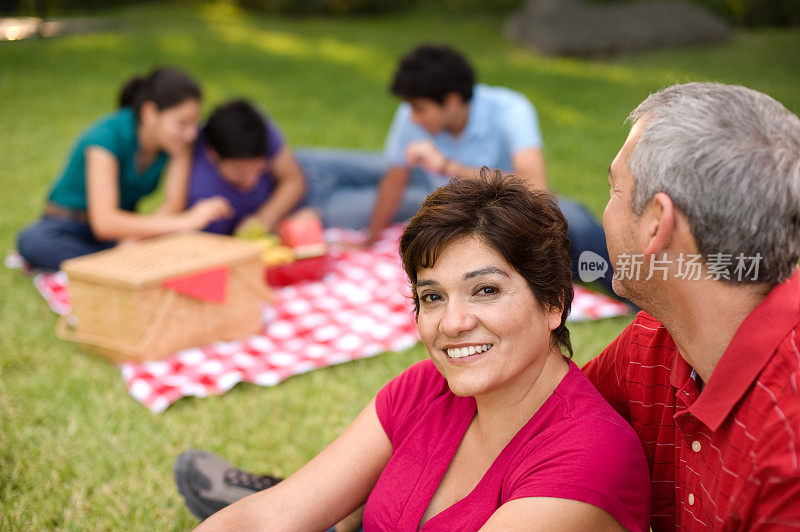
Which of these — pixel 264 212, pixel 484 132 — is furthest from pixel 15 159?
pixel 484 132

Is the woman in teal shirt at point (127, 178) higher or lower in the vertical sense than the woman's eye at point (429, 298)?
lower

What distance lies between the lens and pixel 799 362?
4.83ft

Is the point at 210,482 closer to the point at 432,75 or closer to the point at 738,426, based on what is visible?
the point at 738,426

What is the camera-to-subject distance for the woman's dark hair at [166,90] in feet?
15.0

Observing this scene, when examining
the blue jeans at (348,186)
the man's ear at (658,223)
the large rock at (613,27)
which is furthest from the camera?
the large rock at (613,27)

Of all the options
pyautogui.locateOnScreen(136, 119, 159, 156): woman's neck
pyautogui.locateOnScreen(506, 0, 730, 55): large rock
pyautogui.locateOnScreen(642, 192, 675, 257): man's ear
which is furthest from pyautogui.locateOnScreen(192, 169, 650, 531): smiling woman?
pyautogui.locateOnScreen(506, 0, 730, 55): large rock

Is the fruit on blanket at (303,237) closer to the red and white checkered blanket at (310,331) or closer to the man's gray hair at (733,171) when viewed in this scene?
the red and white checkered blanket at (310,331)

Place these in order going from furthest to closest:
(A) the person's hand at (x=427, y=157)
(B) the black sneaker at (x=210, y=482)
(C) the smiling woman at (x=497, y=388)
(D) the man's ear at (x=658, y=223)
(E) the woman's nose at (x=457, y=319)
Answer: (A) the person's hand at (x=427, y=157), (B) the black sneaker at (x=210, y=482), (E) the woman's nose at (x=457, y=319), (C) the smiling woman at (x=497, y=388), (D) the man's ear at (x=658, y=223)

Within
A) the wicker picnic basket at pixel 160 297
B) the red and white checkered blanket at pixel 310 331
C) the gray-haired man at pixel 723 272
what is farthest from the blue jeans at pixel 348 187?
the gray-haired man at pixel 723 272

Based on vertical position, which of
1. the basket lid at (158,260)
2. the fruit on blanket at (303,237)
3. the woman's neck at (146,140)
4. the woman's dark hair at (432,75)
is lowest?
the fruit on blanket at (303,237)

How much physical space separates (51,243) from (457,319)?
3722mm

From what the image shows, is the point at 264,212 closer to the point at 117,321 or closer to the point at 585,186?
the point at 117,321

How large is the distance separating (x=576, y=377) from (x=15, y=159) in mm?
6938

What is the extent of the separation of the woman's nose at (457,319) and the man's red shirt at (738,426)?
1.46 ft
